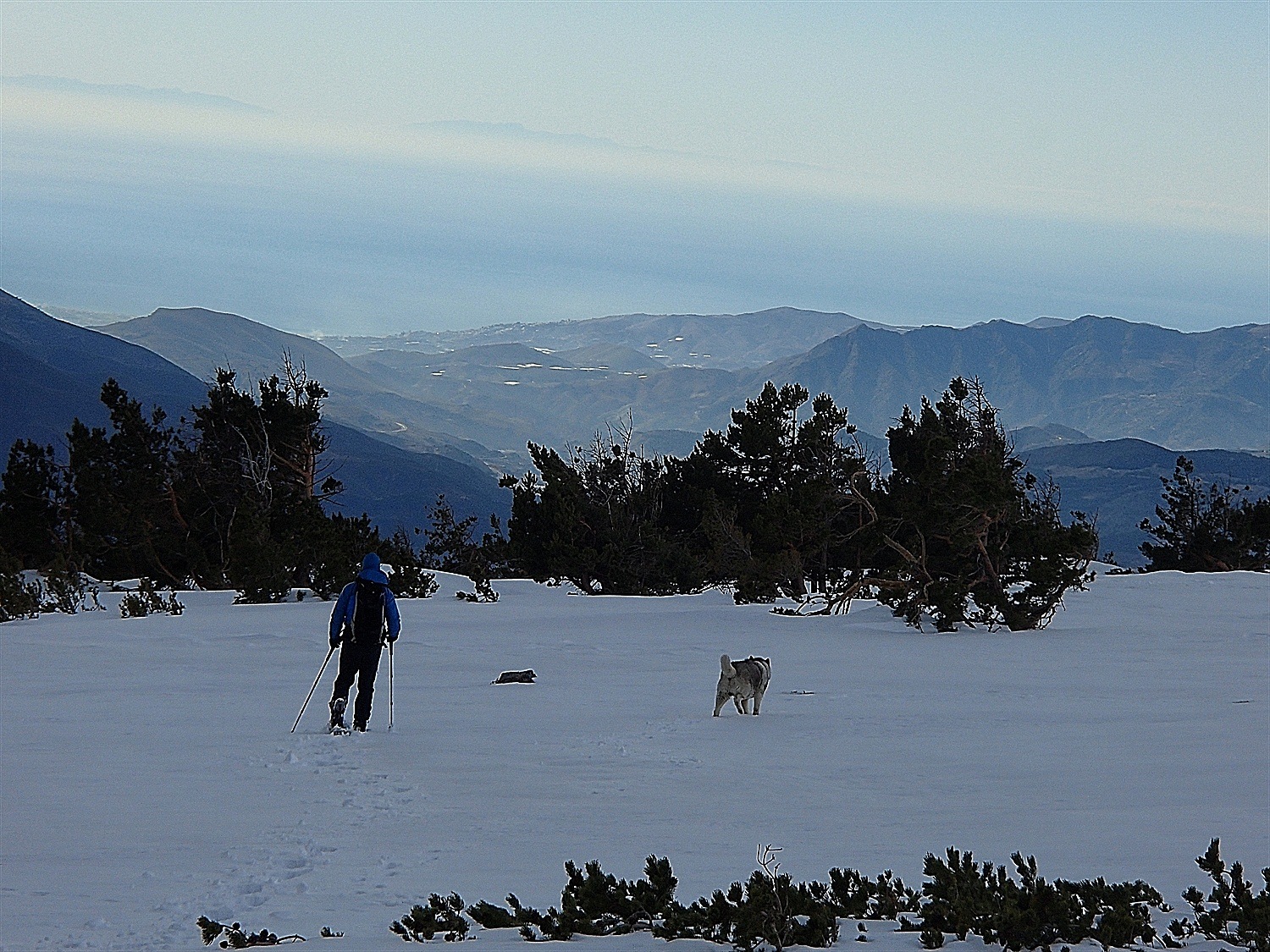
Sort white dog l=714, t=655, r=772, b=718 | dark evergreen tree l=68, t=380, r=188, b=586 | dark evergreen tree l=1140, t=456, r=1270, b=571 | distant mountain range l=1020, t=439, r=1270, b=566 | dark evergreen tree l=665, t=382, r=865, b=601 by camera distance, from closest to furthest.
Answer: white dog l=714, t=655, r=772, b=718 → dark evergreen tree l=665, t=382, r=865, b=601 → dark evergreen tree l=68, t=380, r=188, b=586 → dark evergreen tree l=1140, t=456, r=1270, b=571 → distant mountain range l=1020, t=439, r=1270, b=566

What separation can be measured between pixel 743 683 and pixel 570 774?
2.65m

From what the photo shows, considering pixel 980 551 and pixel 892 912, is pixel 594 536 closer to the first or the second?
pixel 980 551

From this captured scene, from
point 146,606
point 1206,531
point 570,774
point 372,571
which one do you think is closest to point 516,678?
point 372,571

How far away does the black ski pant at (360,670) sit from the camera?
10422mm

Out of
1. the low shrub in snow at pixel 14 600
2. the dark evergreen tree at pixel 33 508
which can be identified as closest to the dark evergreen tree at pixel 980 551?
the low shrub in snow at pixel 14 600

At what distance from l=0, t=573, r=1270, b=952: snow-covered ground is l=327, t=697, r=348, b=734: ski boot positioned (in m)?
0.16

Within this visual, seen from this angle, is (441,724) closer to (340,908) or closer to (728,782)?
(728,782)

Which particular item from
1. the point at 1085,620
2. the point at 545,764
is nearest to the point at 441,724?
the point at 545,764

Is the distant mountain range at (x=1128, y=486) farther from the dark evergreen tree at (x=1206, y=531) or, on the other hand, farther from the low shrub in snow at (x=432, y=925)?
the low shrub in snow at (x=432, y=925)

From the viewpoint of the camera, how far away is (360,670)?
10711 millimetres

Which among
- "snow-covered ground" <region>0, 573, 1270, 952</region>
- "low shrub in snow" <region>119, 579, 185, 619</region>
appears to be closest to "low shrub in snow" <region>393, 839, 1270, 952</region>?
"snow-covered ground" <region>0, 573, 1270, 952</region>

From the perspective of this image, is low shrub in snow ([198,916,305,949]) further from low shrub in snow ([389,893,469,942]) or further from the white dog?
the white dog

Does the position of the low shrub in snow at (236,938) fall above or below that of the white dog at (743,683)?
below

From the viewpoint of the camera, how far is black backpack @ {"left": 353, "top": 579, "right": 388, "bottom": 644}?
10.8 metres
